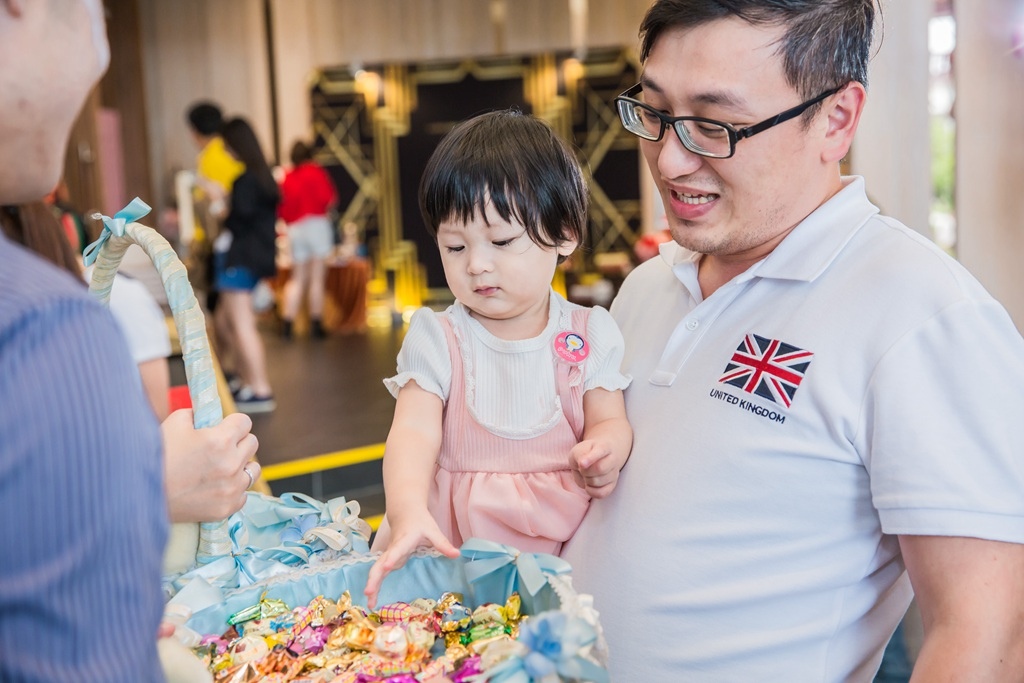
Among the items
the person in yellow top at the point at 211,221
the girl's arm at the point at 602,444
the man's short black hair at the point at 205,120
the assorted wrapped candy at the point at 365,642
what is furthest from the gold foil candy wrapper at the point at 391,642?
the man's short black hair at the point at 205,120

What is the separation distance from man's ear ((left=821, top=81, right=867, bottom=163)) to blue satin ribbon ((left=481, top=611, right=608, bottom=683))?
85 cm

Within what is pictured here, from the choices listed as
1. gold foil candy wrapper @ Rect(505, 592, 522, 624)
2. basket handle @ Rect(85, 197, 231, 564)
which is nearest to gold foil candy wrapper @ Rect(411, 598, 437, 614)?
gold foil candy wrapper @ Rect(505, 592, 522, 624)

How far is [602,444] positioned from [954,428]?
17.7 inches

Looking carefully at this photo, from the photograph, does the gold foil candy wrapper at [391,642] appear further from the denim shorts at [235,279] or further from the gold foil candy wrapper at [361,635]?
the denim shorts at [235,279]

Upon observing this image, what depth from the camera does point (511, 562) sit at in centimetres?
113

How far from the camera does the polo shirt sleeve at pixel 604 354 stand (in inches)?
57.8

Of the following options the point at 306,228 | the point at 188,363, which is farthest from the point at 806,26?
the point at 306,228

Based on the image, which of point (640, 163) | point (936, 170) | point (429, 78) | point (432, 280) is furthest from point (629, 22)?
point (936, 170)

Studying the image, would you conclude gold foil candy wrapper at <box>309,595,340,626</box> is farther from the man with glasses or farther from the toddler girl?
the man with glasses

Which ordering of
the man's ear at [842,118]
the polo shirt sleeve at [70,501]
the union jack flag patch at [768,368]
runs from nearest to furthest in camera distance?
the polo shirt sleeve at [70,501] < the union jack flag patch at [768,368] < the man's ear at [842,118]

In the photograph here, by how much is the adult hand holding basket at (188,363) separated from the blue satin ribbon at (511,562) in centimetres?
27

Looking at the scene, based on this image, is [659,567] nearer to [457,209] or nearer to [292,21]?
[457,209]

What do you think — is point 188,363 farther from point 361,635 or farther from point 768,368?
point 768,368

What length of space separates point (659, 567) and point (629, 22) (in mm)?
11267
